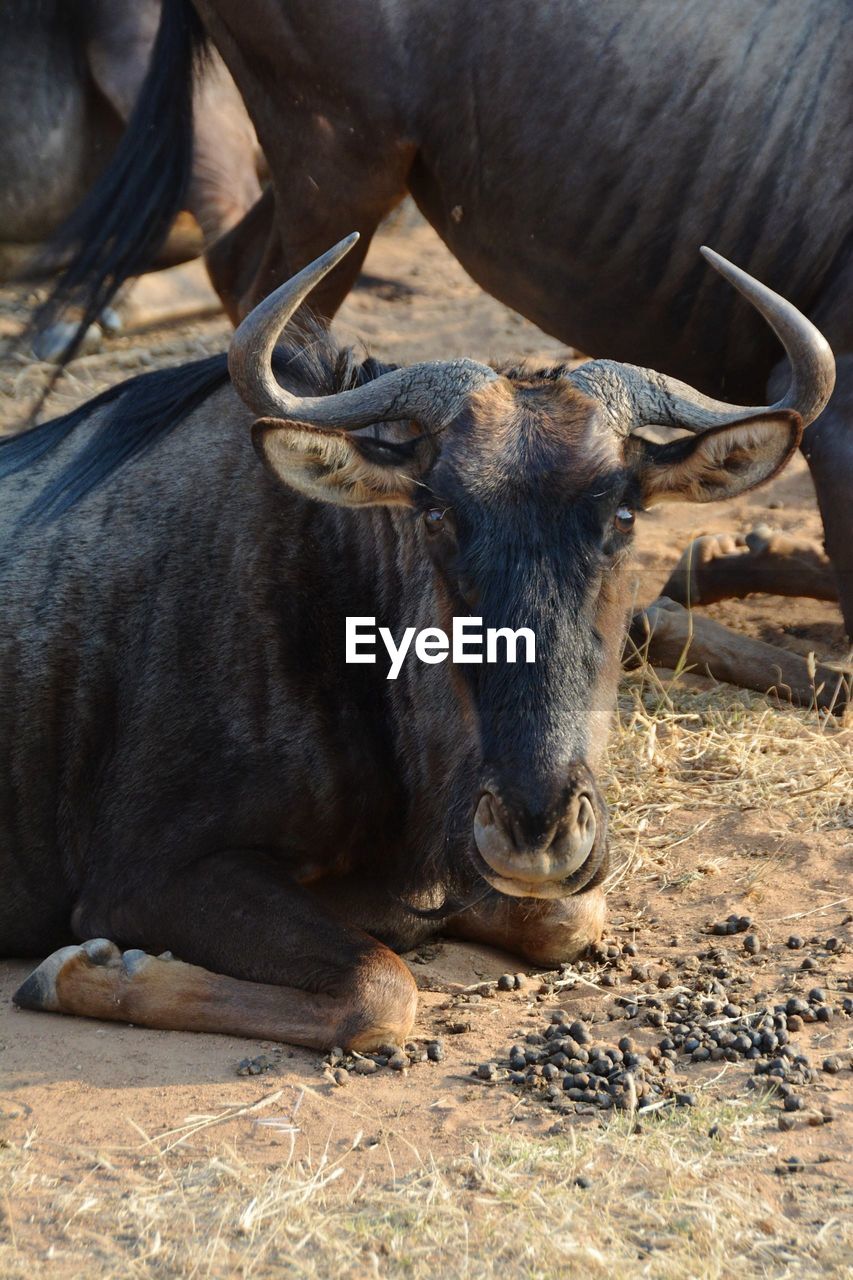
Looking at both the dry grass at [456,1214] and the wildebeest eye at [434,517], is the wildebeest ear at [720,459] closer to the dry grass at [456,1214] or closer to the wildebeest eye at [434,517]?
the wildebeest eye at [434,517]

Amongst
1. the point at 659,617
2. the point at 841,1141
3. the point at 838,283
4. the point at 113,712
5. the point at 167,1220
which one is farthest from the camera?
the point at 659,617

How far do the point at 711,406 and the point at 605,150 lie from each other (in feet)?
7.14

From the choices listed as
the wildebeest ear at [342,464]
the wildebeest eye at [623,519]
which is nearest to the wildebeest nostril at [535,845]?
the wildebeest eye at [623,519]

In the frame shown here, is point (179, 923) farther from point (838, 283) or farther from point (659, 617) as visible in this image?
point (838, 283)

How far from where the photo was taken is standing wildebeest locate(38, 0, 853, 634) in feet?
19.1

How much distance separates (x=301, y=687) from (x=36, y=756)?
0.72m

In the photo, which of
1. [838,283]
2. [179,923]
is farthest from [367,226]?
[179,923]

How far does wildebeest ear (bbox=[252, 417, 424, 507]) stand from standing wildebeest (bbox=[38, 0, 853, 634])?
221 centimetres

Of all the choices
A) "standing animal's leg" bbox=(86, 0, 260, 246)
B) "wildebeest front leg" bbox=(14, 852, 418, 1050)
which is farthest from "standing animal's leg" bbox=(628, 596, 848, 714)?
"standing animal's leg" bbox=(86, 0, 260, 246)

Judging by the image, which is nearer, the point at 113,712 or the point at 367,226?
the point at 113,712

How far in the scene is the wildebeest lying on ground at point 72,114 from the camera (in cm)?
930

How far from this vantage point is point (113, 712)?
4.36 metres

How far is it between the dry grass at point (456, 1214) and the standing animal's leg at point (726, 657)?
8.63 ft

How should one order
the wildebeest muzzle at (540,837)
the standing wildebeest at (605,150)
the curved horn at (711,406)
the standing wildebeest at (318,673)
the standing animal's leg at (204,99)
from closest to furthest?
the wildebeest muzzle at (540,837) < the standing wildebeest at (318,673) < the curved horn at (711,406) < the standing wildebeest at (605,150) < the standing animal's leg at (204,99)
